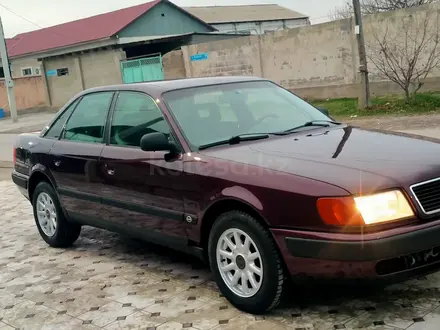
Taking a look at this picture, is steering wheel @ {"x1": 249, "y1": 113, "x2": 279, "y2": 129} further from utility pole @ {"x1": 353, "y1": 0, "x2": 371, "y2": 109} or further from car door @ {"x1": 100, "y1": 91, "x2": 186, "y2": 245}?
utility pole @ {"x1": 353, "y1": 0, "x2": 371, "y2": 109}

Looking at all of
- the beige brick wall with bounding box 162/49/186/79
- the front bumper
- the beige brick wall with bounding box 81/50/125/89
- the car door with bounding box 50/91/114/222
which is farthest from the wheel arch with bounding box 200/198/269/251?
the beige brick wall with bounding box 81/50/125/89

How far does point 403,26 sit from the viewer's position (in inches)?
638

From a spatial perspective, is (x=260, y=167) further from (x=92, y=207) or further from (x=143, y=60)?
(x=143, y=60)

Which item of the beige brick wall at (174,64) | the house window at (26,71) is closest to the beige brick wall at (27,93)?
the house window at (26,71)

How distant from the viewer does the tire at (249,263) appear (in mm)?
3549

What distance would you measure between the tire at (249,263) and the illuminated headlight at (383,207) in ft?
2.03

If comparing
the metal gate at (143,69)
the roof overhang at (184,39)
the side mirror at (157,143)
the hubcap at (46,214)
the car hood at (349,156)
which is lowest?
the hubcap at (46,214)

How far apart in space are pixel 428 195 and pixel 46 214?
408 centimetres

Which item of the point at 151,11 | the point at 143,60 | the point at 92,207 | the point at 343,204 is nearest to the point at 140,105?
the point at 92,207

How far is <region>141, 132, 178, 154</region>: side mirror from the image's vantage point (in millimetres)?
4215

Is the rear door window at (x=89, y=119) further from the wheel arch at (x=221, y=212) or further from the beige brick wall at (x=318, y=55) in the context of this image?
the beige brick wall at (x=318, y=55)

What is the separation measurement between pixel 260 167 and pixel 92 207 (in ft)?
7.04

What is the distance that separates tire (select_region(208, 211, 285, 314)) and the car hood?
406mm

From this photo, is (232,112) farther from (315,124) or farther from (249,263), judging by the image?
(249,263)
